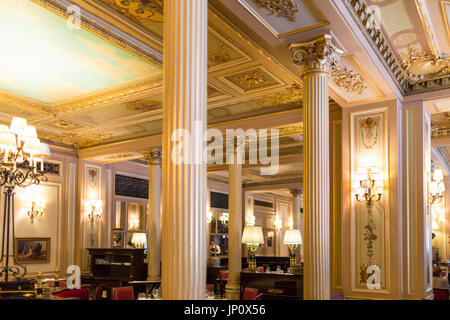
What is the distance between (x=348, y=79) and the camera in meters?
6.45

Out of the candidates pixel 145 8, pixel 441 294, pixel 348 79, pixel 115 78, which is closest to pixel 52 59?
pixel 115 78

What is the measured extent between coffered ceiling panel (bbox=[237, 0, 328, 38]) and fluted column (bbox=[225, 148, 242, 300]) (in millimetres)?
6551

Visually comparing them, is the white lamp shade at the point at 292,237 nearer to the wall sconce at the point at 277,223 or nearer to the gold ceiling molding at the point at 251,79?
the gold ceiling molding at the point at 251,79

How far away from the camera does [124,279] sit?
38.9 ft

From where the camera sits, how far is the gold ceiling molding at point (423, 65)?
629cm

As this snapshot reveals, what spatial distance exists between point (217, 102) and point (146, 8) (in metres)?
3.65

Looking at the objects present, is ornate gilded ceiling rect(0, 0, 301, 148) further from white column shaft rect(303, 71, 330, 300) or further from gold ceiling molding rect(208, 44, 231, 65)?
white column shaft rect(303, 71, 330, 300)

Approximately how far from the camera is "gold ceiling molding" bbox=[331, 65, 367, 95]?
621cm

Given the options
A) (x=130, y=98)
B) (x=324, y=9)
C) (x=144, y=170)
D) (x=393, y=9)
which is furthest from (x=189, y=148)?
(x=144, y=170)

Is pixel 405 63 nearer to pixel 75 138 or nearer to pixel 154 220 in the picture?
pixel 154 220

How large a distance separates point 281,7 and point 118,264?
9.45 m

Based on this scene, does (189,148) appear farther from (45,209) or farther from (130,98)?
(45,209)

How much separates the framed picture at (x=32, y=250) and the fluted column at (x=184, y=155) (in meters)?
9.73

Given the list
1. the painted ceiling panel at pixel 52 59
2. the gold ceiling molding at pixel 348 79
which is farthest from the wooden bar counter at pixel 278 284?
the painted ceiling panel at pixel 52 59
